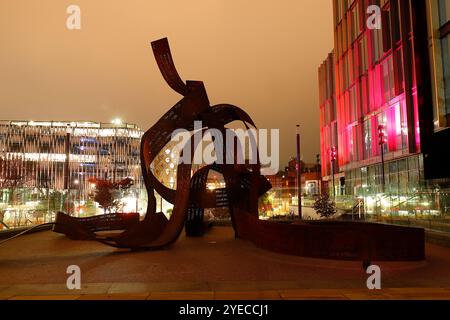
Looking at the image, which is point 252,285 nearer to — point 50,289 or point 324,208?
point 50,289

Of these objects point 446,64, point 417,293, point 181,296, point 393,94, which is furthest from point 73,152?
point 417,293

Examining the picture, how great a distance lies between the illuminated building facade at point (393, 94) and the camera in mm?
27891

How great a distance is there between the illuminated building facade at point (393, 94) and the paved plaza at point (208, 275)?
15972 millimetres

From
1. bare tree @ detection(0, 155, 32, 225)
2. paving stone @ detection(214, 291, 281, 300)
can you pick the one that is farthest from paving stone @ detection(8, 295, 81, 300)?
bare tree @ detection(0, 155, 32, 225)

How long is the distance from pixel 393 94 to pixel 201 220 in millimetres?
25461

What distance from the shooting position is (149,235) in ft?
45.5

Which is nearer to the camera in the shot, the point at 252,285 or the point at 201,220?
the point at 252,285

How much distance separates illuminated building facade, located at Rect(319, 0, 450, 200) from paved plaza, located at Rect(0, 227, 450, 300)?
1597cm

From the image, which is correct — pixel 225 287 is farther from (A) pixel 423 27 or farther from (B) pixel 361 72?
(B) pixel 361 72

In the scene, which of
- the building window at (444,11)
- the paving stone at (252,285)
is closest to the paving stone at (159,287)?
the paving stone at (252,285)

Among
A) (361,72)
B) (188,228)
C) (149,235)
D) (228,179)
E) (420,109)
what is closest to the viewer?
(149,235)

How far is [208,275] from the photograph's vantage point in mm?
8828

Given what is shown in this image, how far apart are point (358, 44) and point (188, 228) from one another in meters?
35.0
